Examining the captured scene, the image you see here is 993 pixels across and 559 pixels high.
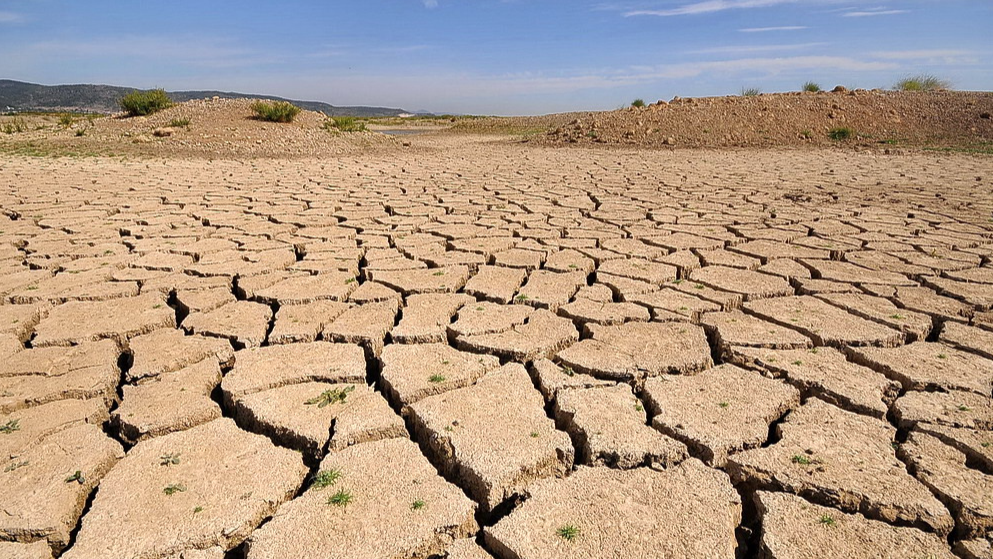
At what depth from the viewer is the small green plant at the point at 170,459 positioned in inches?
62.8

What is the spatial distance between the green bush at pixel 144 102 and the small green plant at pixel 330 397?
1407 centimetres

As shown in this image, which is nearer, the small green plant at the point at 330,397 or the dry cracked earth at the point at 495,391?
the dry cracked earth at the point at 495,391

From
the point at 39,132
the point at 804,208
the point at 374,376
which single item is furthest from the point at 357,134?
the point at 374,376

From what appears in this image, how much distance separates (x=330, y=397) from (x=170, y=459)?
477mm

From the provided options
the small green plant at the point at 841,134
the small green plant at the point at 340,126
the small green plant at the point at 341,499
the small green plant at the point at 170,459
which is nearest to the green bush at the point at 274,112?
the small green plant at the point at 340,126

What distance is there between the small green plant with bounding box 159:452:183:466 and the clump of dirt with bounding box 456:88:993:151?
11.9m

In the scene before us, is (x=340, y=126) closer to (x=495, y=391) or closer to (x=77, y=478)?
(x=495, y=391)

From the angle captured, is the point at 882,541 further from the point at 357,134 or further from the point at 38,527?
the point at 357,134

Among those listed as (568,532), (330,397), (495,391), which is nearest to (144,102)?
(330,397)

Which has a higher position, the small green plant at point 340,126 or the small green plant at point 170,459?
the small green plant at point 340,126

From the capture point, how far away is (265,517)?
142cm

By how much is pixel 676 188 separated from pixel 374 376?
5.04 m

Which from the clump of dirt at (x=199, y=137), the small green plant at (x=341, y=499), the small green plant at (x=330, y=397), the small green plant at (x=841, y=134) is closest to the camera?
the small green plant at (x=341, y=499)

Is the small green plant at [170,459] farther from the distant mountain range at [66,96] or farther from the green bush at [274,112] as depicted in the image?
the distant mountain range at [66,96]
